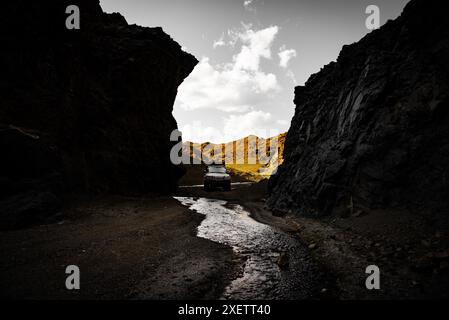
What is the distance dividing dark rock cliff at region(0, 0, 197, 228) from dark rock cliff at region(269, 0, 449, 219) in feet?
37.6

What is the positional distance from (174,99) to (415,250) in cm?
2351

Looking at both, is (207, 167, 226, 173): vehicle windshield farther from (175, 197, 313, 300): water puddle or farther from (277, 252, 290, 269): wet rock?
A: (277, 252, 290, 269): wet rock

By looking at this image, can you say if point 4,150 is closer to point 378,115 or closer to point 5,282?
point 5,282

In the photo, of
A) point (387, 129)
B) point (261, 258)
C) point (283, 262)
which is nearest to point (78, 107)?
point (261, 258)

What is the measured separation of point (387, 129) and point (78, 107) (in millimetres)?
16864

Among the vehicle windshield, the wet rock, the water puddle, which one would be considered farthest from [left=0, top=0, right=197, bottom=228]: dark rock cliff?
the wet rock

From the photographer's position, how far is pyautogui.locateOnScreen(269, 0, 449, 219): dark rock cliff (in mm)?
8016

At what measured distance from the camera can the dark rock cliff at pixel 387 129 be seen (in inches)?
316

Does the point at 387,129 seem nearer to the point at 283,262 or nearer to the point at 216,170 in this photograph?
the point at 283,262

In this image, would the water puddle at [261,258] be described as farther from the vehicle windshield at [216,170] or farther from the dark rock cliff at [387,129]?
the vehicle windshield at [216,170]

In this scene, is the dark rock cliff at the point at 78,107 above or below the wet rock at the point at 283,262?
above

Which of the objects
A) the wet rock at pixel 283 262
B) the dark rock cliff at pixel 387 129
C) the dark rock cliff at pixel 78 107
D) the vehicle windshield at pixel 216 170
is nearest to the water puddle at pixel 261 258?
the wet rock at pixel 283 262

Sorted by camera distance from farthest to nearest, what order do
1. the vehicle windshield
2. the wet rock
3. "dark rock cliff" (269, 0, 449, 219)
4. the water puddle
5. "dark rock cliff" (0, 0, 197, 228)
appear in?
the vehicle windshield → "dark rock cliff" (0, 0, 197, 228) → "dark rock cliff" (269, 0, 449, 219) → the wet rock → the water puddle

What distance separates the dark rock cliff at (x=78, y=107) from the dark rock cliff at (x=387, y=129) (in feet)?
37.6
